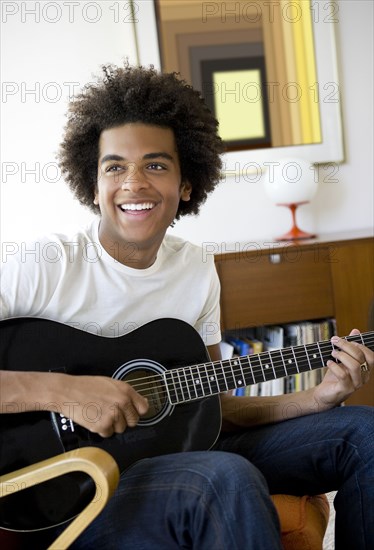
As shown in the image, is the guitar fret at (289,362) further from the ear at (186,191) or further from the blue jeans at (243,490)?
the ear at (186,191)

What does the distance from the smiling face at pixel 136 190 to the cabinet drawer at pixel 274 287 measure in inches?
36.7

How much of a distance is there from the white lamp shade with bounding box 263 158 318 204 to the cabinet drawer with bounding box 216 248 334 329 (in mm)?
273

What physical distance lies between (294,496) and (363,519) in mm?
144

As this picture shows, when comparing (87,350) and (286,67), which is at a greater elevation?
(286,67)

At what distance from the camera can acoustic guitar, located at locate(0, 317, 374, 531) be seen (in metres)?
1.17

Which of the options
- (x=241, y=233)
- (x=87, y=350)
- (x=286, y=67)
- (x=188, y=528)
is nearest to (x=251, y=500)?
(x=188, y=528)

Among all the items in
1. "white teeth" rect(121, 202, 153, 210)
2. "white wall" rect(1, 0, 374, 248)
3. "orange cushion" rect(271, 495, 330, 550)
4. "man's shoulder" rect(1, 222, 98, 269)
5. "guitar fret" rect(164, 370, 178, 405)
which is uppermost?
"white wall" rect(1, 0, 374, 248)

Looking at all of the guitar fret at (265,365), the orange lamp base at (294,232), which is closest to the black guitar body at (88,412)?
the guitar fret at (265,365)

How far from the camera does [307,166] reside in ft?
8.73

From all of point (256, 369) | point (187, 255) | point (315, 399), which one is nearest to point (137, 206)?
point (187, 255)

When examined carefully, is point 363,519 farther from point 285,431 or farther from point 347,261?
point 347,261

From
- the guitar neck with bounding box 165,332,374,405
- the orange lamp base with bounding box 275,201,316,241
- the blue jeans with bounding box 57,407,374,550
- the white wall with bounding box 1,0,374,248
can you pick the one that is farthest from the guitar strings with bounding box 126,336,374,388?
the white wall with bounding box 1,0,374,248

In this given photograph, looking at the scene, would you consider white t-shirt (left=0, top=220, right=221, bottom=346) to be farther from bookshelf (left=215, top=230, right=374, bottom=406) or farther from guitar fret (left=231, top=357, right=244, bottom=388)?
bookshelf (left=215, top=230, right=374, bottom=406)

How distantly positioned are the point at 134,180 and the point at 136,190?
0.02 m
